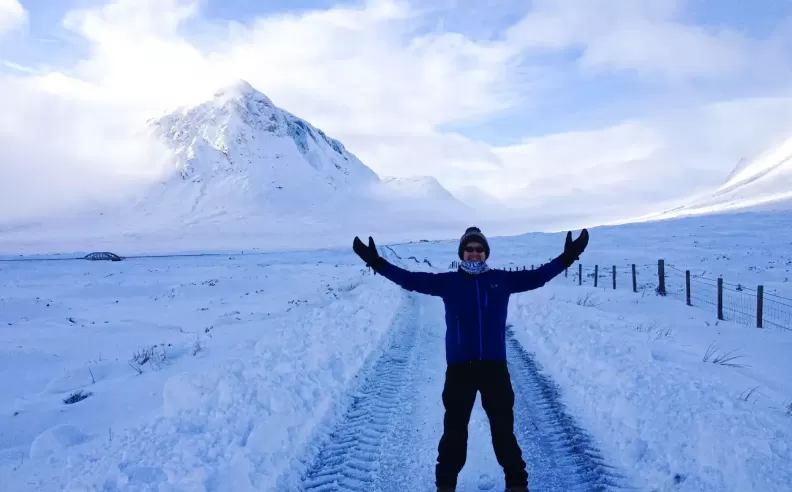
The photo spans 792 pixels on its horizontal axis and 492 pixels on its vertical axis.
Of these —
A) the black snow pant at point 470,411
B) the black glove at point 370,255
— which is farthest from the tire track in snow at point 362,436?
A: the black glove at point 370,255

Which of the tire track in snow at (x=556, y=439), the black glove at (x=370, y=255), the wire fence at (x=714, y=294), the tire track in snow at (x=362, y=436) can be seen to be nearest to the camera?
the black glove at (x=370, y=255)

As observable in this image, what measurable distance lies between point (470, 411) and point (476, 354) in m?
0.44

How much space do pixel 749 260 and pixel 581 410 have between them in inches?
1256

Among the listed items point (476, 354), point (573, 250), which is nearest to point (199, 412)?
point (476, 354)

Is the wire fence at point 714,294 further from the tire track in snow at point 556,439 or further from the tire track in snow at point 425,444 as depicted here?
the tire track in snow at point 425,444

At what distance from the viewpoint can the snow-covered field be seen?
4.64 m

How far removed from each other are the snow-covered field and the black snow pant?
45cm

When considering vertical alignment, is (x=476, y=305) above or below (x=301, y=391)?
above

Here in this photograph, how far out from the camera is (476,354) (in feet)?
13.2

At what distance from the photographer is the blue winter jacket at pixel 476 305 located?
4055 mm

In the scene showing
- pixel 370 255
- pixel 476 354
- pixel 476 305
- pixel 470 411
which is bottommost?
pixel 470 411

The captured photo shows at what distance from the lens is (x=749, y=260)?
104 ft

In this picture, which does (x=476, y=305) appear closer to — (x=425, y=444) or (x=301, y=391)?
(x=425, y=444)

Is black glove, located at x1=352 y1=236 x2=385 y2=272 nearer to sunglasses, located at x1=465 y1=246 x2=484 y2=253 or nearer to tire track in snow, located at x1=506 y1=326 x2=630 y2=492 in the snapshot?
sunglasses, located at x1=465 y1=246 x2=484 y2=253
